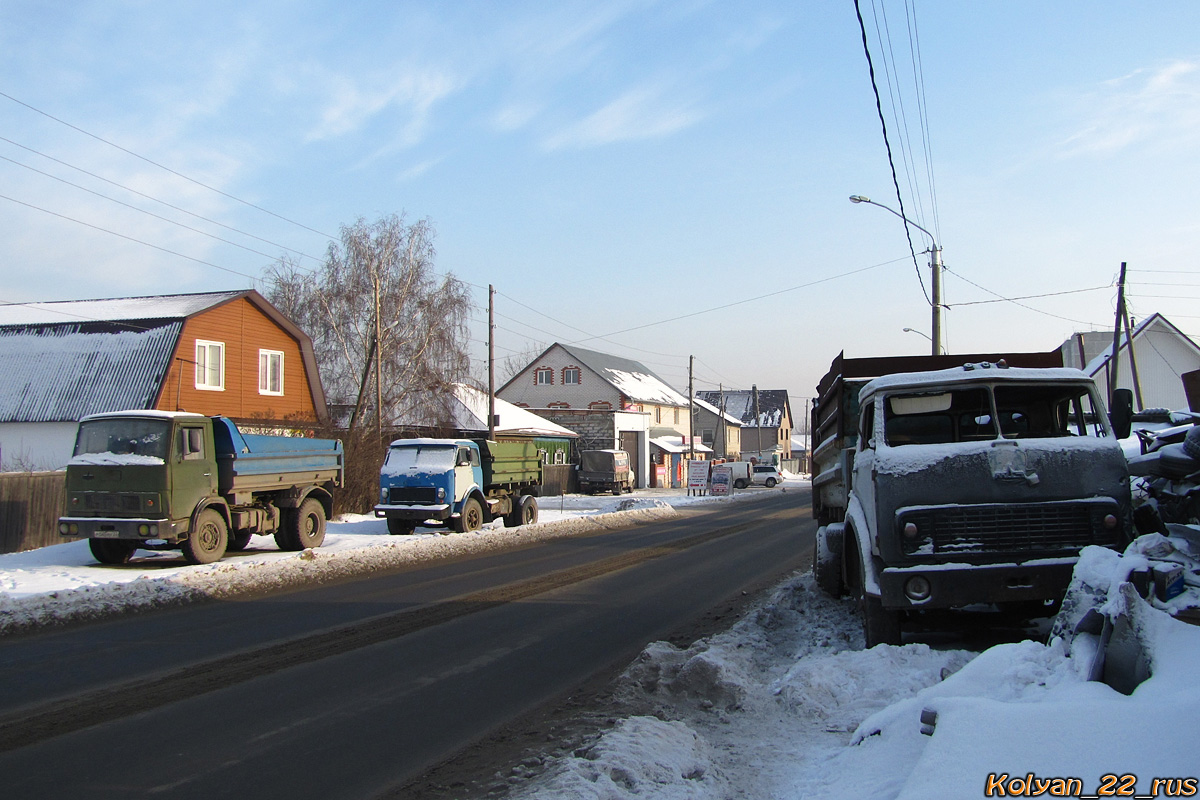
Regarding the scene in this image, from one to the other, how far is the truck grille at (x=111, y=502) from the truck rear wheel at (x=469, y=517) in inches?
323

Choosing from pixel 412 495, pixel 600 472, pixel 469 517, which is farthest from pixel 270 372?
pixel 600 472

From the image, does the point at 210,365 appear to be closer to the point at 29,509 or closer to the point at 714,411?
the point at 29,509

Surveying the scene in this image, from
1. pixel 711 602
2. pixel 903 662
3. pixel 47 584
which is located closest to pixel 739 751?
pixel 903 662

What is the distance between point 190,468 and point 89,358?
15451 mm

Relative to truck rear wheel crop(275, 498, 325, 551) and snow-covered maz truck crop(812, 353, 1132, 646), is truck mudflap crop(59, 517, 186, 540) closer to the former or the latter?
truck rear wheel crop(275, 498, 325, 551)

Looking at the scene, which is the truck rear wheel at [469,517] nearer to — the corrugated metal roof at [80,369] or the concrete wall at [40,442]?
the corrugated metal roof at [80,369]

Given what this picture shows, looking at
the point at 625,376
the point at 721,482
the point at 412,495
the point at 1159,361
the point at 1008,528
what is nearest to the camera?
the point at 1008,528

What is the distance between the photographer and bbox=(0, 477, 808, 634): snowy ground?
10.9 meters

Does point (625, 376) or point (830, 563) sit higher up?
point (625, 376)

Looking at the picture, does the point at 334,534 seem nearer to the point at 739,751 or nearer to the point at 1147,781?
the point at 739,751

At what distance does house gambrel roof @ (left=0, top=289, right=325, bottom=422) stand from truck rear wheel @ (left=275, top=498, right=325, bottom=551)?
1006 centimetres

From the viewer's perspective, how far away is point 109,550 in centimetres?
1541

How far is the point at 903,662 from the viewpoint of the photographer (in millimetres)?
6543

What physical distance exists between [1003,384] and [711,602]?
16.5 ft
